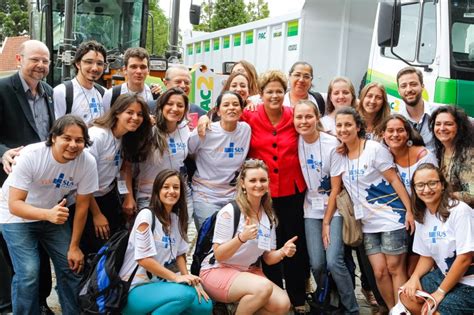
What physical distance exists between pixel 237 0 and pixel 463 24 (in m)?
18.3

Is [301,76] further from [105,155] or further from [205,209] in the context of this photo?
[105,155]

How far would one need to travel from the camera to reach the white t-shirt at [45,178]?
13.5 ft

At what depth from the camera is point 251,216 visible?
4.50 m

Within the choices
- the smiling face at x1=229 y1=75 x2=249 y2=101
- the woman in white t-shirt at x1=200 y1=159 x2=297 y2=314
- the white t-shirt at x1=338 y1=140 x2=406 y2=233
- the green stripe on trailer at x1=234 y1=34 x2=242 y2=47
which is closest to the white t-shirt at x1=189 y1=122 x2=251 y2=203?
the woman in white t-shirt at x1=200 y1=159 x2=297 y2=314

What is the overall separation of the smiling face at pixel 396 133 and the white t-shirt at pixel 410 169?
191 mm

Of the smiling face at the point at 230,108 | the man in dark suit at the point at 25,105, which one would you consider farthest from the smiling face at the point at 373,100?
the man in dark suit at the point at 25,105

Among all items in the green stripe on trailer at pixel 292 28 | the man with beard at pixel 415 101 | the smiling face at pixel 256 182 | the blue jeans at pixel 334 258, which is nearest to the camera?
the smiling face at pixel 256 182

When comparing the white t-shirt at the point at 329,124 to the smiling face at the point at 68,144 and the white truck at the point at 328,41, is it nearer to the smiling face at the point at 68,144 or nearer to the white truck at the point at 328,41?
the smiling face at the point at 68,144

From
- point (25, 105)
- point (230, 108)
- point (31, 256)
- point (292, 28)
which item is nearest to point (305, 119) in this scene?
point (230, 108)

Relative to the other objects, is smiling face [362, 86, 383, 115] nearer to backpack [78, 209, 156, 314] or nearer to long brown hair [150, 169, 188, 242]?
long brown hair [150, 169, 188, 242]

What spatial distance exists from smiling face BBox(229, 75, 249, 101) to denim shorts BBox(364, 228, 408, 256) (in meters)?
1.67

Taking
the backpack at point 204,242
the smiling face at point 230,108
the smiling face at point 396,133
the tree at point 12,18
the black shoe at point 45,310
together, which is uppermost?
the tree at point 12,18

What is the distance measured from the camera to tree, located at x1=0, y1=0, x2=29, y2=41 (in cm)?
3728

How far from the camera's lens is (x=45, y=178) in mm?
4199
